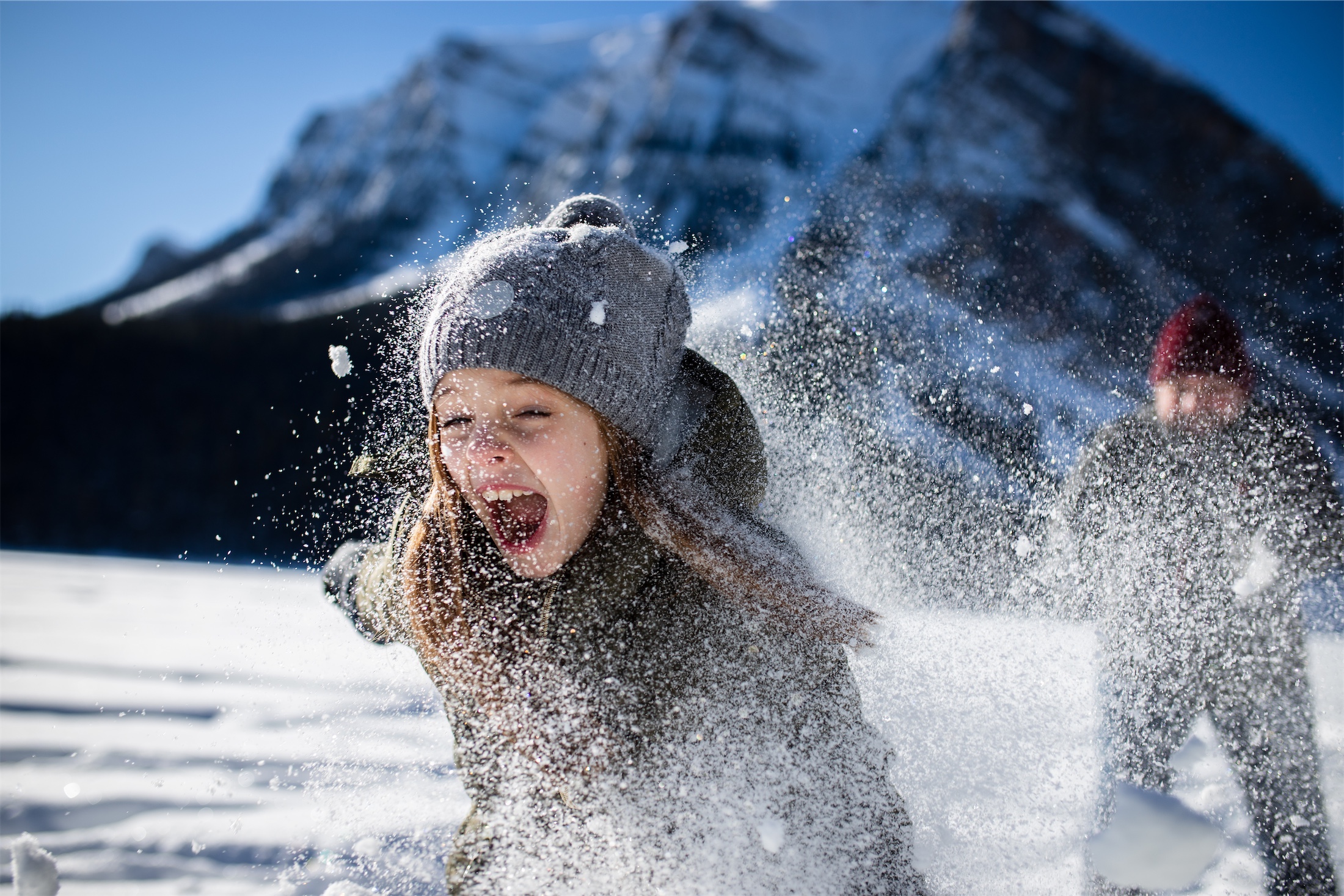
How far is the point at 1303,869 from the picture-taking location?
5.39 feet

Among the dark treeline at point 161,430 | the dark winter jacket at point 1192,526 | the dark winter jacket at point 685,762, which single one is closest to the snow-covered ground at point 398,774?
the dark winter jacket at point 1192,526

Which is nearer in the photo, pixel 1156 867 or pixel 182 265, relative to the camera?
pixel 1156 867

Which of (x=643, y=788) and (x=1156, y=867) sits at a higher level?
(x=643, y=788)

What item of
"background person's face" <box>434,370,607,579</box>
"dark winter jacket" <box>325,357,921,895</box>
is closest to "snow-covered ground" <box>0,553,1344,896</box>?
"dark winter jacket" <box>325,357,921,895</box>

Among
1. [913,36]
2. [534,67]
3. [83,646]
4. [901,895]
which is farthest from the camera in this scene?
[534,67]

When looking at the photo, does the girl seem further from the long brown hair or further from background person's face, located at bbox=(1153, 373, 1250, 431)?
background person's face, located at bbox=(1153, 373, 1250, 431)

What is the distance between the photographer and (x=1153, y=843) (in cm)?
170

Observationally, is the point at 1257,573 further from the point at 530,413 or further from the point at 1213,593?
the point at 530,413

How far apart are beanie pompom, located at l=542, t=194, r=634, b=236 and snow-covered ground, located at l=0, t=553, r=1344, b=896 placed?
41.0 inches

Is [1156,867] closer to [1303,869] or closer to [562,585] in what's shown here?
[1303,869]

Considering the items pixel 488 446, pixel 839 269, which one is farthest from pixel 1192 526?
pixel 839 269

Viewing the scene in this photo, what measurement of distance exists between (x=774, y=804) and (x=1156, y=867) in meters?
1.07

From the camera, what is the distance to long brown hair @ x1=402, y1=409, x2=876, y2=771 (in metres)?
1.19

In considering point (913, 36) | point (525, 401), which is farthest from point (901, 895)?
point (913, 36)
